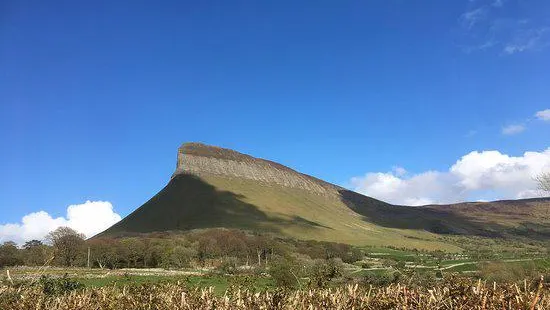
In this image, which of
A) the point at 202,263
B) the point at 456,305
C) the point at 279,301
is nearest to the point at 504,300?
the point at 456,305

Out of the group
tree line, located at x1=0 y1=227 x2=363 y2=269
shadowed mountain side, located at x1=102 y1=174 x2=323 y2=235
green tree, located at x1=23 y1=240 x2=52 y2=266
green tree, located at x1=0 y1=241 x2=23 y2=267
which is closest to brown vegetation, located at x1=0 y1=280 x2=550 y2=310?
tree line, located at x1=0 y1=227 x2=363 y2=269

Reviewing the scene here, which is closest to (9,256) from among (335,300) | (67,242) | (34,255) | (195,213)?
(34,255)

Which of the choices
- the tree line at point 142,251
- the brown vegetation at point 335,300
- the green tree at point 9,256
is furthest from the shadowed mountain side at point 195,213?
the brown vegetation at point 335,300

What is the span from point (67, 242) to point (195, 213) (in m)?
88.9

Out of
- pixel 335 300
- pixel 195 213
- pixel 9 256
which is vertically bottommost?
pixel 335 300

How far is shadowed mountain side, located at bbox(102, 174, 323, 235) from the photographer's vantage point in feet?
498

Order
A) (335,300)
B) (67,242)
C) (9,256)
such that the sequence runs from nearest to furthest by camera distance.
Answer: (335,300), (9,256), (67,242)

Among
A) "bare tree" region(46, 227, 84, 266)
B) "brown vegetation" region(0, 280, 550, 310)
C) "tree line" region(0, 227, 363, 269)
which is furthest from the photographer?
"bare tree" region(46, 227, 84, 266)

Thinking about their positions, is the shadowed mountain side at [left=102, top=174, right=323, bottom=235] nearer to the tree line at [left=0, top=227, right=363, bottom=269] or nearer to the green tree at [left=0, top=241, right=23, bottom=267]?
the tree line at [left=0, top=227, right=363, bottom=269]

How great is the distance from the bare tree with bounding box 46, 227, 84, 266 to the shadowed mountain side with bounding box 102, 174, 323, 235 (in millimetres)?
71015

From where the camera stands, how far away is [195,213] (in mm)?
159750

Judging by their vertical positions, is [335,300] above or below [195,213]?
below

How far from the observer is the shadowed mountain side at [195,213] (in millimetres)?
151750

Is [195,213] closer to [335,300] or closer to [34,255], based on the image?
[34,255]
